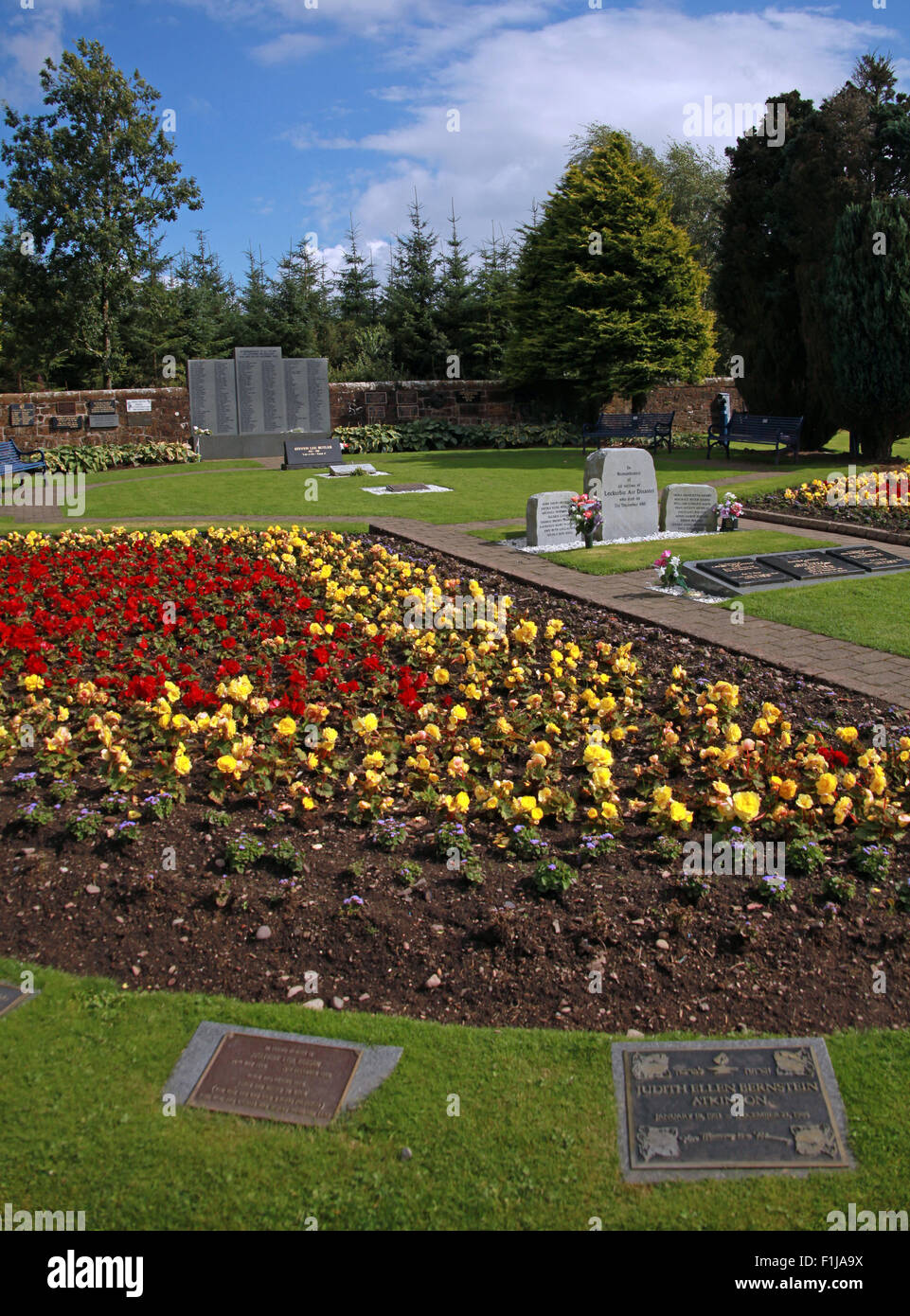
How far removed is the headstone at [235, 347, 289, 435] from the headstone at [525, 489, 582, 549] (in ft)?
50.1

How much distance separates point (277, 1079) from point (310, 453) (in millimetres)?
20047

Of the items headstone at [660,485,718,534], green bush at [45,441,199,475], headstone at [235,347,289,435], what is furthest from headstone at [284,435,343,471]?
headstone at [660,485,718,534]

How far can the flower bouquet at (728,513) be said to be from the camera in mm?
12227

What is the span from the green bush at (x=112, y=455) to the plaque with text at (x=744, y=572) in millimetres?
16590

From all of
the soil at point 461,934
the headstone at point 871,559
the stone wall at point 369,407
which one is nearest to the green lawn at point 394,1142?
the soil at point 461,934

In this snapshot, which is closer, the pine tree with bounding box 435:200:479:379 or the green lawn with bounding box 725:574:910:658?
the green lawn with bounding box 725:574:910:658

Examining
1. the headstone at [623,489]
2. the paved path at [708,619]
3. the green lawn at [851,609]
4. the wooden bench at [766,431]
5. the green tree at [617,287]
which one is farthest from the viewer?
the green tree at [617,287]

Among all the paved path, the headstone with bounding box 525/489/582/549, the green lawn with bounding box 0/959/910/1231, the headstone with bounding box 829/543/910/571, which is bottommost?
the green lawn with bounding box 0/959/910/1231

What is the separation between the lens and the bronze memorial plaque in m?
3.33

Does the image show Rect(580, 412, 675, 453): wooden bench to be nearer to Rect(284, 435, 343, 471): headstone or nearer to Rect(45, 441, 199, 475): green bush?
Rect(284, 435, 343, 471): headstone

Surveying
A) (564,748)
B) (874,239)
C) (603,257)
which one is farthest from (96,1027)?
(603,257)

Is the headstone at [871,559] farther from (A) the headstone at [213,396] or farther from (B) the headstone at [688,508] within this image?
(A) the headstone at [213,396]

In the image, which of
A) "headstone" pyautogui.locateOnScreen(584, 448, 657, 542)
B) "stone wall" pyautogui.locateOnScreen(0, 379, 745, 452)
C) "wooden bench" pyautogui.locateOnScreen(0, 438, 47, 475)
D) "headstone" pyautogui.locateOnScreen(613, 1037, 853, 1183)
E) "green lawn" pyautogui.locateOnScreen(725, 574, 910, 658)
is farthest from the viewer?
"stone wall" pyautogui.locateOnScreen(0, 379, 745, 452)

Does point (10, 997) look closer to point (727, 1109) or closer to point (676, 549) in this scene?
point (727, 1109)
